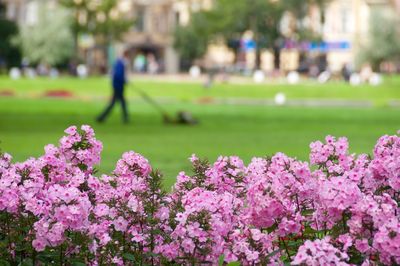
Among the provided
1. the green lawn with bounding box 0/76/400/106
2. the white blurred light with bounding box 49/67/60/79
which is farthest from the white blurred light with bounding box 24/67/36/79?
the green lawn with bounding box 0/76/400/106

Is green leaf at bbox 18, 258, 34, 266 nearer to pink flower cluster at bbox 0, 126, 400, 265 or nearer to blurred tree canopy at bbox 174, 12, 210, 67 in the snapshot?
pink flower cluster at bbox 0, 126, 400, 265

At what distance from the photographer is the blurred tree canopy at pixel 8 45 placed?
10406 cm

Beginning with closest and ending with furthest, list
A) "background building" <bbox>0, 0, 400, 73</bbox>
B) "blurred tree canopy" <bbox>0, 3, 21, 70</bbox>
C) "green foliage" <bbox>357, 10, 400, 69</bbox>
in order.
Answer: "green foliage" <bbox>357, 10, 400, 69</bbox>, "blurred tree canopy" <bbox>0, 3, 21, 70</bbox>, "background building" <bbox>0, 0, 400, 73</bbox>

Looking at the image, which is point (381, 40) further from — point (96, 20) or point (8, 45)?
point (8, 45)

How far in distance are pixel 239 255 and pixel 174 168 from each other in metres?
12.2

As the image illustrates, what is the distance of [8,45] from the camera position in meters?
105

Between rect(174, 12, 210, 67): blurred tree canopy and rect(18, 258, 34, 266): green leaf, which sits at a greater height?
rect(18, 258, 34, 266): green leaf

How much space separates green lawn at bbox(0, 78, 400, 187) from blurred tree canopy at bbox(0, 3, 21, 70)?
139ft

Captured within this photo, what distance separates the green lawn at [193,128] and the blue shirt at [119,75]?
1160 millimetres

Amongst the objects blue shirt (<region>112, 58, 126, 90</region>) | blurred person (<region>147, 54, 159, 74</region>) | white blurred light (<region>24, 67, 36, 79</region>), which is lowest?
blurred person (<region>147, 54, 159, 74</region>)

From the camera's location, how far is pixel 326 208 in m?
6.41

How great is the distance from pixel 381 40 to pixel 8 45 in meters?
32.7

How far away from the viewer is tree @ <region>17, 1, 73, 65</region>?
347 feet

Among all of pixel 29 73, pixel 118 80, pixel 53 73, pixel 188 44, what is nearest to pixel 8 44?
pixel 53 73
